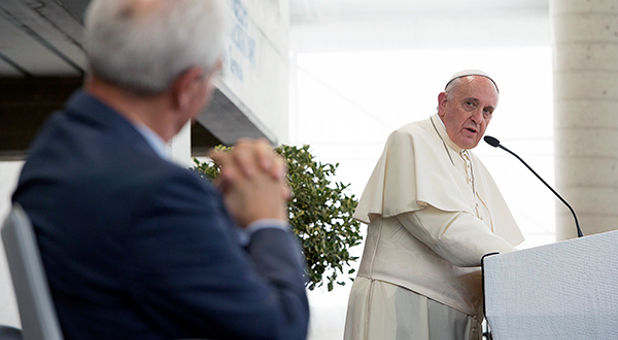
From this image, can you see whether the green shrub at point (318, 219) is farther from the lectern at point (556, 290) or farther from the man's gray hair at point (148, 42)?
the man's gray hair at point (148, 42)

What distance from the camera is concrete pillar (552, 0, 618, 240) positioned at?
24.3 ft

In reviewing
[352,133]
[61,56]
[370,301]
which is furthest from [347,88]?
[370,301]

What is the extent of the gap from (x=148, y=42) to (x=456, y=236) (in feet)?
7.19

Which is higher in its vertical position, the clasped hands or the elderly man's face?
the elderly man's face

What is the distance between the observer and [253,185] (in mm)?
1331

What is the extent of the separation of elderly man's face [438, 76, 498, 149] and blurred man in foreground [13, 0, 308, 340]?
2.45 metres

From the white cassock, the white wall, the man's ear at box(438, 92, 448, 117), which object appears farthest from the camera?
the white wall

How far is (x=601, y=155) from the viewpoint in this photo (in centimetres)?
743

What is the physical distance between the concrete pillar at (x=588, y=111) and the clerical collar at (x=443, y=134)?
3.79 m

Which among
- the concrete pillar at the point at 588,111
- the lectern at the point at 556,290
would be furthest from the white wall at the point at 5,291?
the concrete pillar at the point at 588,111

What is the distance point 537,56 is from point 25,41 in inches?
Result: 398

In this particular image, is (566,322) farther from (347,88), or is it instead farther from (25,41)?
(347,88)

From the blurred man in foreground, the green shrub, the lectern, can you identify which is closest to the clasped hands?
the blurred man in foreground

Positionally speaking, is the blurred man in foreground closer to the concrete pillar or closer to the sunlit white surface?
the concrete pillar
